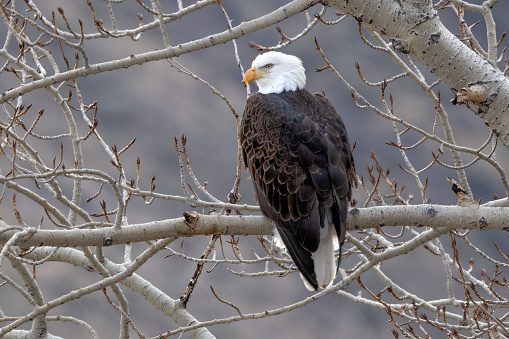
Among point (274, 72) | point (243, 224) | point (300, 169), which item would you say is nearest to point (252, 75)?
point (274, 72)

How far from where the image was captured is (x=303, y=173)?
12.6ft

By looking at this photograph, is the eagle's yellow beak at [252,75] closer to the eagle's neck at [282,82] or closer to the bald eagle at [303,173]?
the eagle's neck at [282,82]

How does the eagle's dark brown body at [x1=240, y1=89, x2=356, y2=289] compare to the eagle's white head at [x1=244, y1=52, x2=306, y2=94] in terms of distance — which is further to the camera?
the eagle's white head at [x1=244, y1=52, x2=306, y2=94]

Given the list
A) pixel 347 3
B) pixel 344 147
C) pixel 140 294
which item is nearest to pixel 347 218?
pixel 344 147

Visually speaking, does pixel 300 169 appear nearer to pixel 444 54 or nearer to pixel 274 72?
pixel 444 54

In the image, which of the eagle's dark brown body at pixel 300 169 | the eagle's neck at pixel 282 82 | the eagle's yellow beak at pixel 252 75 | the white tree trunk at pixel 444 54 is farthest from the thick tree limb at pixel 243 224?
the eagle's yellow beak at pixel 252 75

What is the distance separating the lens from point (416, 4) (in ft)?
11.5

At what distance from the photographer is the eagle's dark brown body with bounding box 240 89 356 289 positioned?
3779mm

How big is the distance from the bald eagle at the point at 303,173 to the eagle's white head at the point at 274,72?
375mm

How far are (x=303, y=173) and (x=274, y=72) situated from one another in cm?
120

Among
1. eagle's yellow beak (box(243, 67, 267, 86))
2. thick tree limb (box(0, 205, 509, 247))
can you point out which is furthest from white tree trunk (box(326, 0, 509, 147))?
eagle's yellow beak (box(243, 67, 267, 86))

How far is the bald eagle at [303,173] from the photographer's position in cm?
378

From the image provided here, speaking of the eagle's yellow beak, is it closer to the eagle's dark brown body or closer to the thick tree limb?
the eagle's dark brown body

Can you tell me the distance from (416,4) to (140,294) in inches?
118
